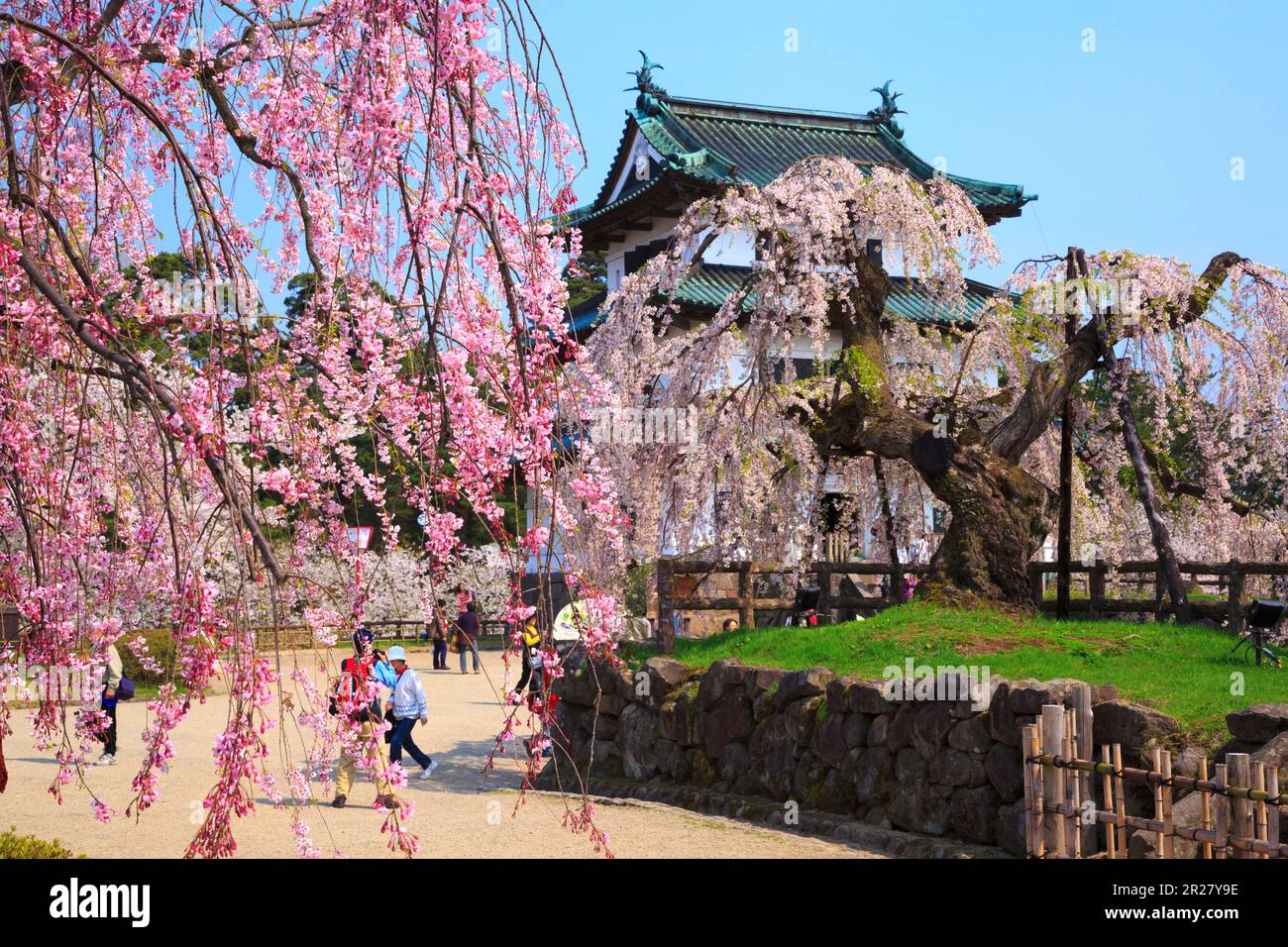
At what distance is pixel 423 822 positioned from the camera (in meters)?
9.98

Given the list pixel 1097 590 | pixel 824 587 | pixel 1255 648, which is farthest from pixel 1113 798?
pixel 824 587

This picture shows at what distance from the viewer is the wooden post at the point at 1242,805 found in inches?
224

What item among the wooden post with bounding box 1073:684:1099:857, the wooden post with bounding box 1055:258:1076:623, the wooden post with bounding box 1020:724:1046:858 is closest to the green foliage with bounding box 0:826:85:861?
the wooden post with bounding box 1020:724:1046:858

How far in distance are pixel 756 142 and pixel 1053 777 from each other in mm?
25014

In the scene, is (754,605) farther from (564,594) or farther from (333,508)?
(564,594)

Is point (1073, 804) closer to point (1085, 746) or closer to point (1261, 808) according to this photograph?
point (1085, 746)

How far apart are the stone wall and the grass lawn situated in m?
0.41

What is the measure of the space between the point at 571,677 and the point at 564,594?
14.7 m

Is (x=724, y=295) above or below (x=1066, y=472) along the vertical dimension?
above

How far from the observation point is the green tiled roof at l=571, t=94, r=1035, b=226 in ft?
84.8

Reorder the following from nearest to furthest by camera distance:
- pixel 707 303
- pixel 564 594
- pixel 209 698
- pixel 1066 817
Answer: pixel 1066 817, pixel 209 698, pixel 707 303, pixel 564 594

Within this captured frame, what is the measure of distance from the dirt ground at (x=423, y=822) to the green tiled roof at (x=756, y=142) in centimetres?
1512

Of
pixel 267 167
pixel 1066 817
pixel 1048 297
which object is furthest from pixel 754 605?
pixel 267 167

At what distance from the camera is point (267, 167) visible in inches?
202
